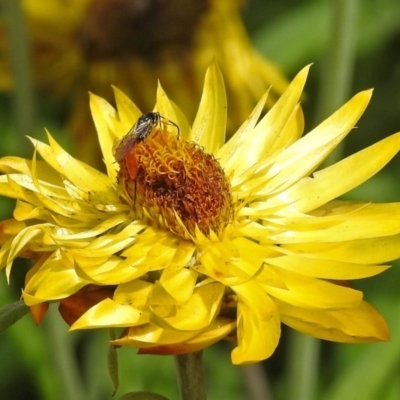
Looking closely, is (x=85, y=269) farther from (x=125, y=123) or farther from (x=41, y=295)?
(x=125, y=123)

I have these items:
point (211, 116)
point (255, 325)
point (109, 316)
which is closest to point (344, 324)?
point (255, 325)

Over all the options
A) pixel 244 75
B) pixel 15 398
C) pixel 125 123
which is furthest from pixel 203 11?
pixel 125 123

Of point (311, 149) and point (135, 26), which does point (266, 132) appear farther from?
point (135, 26)

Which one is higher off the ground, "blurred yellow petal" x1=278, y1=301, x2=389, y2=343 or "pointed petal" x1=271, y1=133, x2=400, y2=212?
"pointed petal" x1=271, y1=133, x2=400, y2=212

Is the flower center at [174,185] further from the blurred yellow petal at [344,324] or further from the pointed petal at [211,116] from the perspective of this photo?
the blurred yellow petal at [344,324]

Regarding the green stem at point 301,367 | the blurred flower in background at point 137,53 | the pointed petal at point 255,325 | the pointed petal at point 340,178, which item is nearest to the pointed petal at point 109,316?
the pointed petal at point 255,325

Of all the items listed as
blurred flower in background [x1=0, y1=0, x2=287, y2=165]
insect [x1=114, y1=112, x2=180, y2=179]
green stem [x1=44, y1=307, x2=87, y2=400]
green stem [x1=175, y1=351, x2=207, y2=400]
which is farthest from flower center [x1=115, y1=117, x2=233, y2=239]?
blurred flower in background [x1=0, y1=0, x2=287, y2=165]

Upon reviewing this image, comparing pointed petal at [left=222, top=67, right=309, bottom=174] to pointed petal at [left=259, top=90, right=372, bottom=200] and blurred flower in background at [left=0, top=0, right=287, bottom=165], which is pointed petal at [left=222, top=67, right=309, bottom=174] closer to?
pointed petal at [left=259, top=90, right=372, bottom=200]
